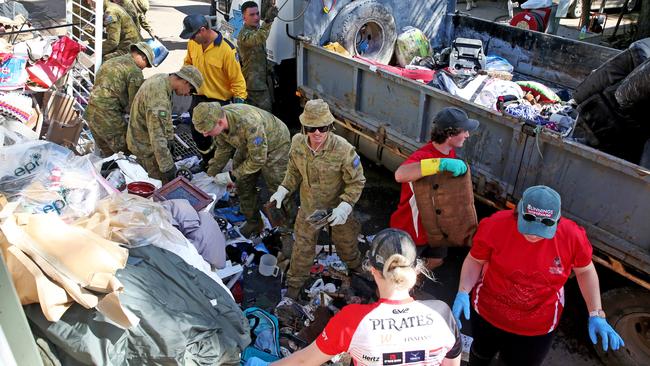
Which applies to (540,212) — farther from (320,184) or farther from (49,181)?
(49,181)

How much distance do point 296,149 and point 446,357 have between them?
7.18 ft

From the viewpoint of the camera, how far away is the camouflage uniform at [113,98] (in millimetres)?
5355

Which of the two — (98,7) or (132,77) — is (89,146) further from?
(98,7)

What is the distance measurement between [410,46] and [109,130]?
366cm

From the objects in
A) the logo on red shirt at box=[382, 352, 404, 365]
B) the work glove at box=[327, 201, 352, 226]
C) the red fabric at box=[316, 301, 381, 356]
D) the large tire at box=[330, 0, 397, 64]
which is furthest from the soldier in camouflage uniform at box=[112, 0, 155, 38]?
the logo on red shirt at box=[382, 352, 404, 365]

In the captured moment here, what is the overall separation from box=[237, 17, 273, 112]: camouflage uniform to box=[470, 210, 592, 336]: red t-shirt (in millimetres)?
4073

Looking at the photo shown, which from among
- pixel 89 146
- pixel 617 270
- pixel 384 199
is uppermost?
pixel 617 270

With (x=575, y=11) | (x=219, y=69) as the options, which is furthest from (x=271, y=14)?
(x=575, y=11)

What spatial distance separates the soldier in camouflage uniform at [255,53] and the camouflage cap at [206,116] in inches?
81.6

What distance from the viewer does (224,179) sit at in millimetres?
4941

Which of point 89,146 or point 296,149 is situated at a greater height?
point 296,149

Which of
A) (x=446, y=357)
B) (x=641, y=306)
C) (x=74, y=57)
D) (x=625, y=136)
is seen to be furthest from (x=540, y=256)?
(x=74, y=57)

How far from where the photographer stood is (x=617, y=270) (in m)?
3.47

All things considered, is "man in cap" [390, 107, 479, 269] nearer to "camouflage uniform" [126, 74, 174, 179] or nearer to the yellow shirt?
"camouflage uniform" [126, 74, 174, 179]
